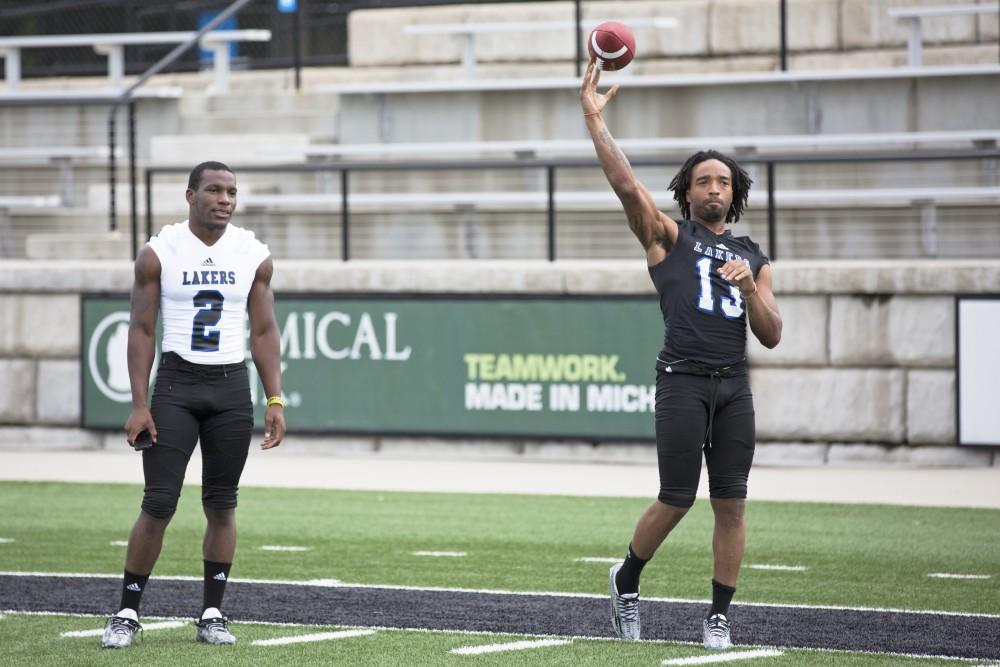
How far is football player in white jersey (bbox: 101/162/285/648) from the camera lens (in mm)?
6914

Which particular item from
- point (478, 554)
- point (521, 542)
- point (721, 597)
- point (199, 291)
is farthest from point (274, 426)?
point (521, 542)

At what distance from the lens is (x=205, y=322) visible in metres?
7.03

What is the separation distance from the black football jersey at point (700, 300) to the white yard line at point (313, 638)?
1814 millimetres

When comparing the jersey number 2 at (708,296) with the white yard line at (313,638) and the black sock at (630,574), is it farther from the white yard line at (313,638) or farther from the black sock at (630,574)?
the white yard line at (313,638)

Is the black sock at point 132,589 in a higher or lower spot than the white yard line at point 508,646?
higher

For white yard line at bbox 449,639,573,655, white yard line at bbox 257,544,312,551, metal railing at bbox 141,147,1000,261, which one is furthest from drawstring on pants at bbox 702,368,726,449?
metal railing at bbox 141,147,1000,261

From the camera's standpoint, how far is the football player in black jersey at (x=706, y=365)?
6.75 meters

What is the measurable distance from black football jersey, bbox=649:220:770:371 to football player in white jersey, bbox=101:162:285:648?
172 centimetres

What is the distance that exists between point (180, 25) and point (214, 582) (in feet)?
57.0

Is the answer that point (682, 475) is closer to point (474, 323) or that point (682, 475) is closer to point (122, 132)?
point (474, 323)

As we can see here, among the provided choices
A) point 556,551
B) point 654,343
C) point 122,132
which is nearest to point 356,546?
point 556,551

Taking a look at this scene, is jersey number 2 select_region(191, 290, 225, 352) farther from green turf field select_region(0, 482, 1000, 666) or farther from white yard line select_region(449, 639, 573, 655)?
white yard line select_region(449, 639, 573, 655)

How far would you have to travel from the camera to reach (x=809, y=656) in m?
6.73

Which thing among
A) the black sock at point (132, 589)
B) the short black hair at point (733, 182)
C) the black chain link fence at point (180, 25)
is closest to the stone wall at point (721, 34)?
the black chain link fence at point (180, 25)
